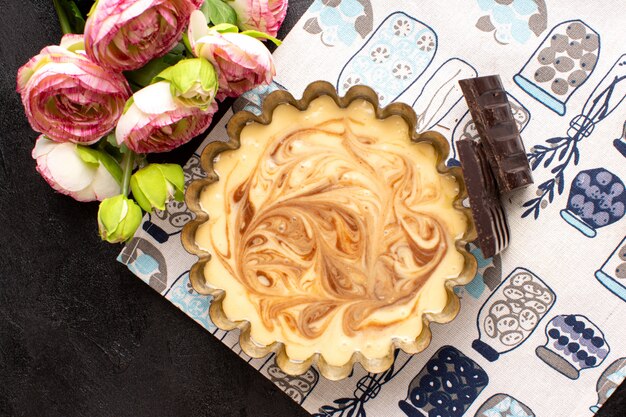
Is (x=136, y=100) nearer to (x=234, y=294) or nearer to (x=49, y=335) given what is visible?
(x=234, y=294)

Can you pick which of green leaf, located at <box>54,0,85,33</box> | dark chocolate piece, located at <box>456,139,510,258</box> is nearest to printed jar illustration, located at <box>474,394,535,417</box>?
dark chocolate piece, located at <box>456,139,510,258</box>

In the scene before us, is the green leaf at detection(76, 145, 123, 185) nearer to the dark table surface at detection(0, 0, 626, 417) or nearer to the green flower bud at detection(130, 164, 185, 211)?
the green flower bud at detection(130, 164, 185, 211)

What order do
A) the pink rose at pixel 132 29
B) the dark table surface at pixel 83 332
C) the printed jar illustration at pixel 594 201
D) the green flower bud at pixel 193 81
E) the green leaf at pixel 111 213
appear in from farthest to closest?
the dark table surface at pixel 83 332 → the printed jar illustration at pixel 594 201 → the green leaf at pixel 111 213 → the green flower bud at pixel 193 81 → the pink rose at pixel 132 29

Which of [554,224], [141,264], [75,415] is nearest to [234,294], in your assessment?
[141,264]

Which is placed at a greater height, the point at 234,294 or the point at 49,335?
the point at 234,294

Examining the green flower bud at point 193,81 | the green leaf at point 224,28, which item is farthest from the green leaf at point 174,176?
the green leaf at point 224,28

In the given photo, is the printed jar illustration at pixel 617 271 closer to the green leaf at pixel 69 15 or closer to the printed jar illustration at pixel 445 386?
the printed jar illustration at pixel 445 386

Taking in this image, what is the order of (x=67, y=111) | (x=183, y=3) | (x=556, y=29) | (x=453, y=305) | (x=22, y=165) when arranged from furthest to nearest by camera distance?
(x=22, y=165) < (x=556, y=29) < (x=453, y=305) < (x=67, y=111) < (x=183, y=3)
